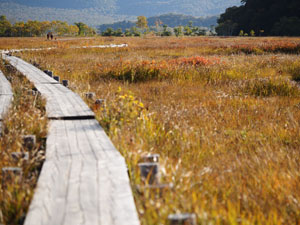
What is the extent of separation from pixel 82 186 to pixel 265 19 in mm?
68744

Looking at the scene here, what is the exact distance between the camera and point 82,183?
223 centimetres

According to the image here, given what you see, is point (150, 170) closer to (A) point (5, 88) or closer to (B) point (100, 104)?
(B) point (100, 104)

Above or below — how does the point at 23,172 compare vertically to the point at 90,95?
below

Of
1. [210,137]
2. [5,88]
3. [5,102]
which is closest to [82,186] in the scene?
[210,137]

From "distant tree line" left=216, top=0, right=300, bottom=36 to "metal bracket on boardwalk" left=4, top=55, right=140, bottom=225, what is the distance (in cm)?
5794

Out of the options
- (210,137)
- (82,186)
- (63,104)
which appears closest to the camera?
(82,186)

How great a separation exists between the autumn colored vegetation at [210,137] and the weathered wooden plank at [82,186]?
14cm

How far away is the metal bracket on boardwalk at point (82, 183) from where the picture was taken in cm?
183

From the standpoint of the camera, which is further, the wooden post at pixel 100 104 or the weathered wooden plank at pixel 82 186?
the wooden post at pixel 100 104

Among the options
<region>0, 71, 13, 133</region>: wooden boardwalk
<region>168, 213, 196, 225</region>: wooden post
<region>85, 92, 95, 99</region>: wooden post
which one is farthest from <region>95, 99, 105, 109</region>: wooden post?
<region>168, 213, 196, 225</region>: wooden post

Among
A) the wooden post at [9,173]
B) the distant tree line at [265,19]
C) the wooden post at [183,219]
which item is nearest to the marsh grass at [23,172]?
the wooden post at [9,173]

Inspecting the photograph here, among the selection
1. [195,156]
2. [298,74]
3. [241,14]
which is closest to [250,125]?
[195,156]

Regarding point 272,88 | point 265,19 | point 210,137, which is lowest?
point 210,137

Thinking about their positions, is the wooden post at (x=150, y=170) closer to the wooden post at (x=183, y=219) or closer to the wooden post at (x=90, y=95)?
the wooden post at (x=183, y=219)
